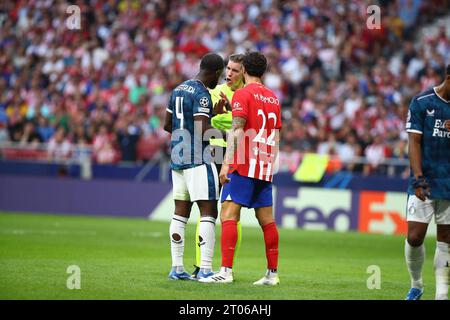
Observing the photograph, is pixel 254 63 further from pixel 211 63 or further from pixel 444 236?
pixel 444 236

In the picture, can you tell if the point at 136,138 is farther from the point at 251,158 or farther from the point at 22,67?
the point at 251,158

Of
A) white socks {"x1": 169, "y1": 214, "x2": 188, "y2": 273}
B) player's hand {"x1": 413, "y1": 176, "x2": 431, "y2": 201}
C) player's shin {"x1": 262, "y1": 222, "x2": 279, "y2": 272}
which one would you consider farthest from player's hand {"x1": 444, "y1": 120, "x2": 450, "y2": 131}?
white socks {"x1": 169, "y1": 214, "x2": 188, "y2": 273}

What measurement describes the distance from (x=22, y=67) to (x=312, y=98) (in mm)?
10446

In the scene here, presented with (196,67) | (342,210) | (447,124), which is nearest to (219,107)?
(447,124)

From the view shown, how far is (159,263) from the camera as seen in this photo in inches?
505

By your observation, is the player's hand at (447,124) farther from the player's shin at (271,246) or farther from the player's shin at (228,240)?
the player's shin at (228,240)

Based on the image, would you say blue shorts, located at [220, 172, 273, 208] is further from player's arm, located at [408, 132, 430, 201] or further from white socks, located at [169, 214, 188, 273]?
player's arm, located at [408, 132, 430, 201]

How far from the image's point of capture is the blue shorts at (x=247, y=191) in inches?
408

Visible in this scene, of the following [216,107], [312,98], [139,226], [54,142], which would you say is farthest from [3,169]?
[216,107]

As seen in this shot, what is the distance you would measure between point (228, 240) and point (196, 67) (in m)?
17.8

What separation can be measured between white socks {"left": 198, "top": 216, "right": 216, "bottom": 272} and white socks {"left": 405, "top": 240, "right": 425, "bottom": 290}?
2432 millimetres

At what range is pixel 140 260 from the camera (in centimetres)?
1319

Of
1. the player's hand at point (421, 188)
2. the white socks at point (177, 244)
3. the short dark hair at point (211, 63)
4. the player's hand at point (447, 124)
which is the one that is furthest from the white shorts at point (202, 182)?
the player's hand at point (447, 124)

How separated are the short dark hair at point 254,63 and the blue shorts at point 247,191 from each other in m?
1.23
